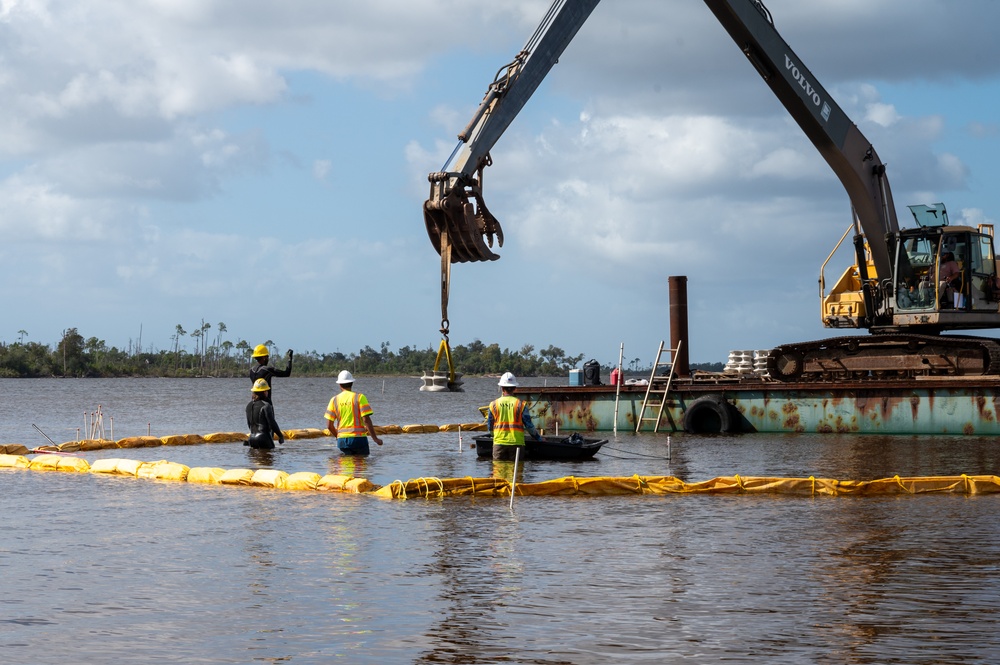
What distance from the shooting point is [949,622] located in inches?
337

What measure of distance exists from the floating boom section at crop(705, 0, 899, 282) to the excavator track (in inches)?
70.7

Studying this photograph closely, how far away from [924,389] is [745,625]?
19.9 metres

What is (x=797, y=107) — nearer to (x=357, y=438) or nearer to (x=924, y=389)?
(x=924, y=389)

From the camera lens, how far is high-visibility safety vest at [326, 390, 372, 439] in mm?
19938

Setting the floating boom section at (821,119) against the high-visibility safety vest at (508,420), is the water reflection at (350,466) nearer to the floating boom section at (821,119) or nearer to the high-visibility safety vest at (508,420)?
the high-visibility safety vest at (508,420)

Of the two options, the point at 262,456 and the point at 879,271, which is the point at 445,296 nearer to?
the point at 262,456

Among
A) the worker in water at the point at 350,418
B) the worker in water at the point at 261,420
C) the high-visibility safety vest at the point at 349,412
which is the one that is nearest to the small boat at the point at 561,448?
the worker in water at the point at 350,418

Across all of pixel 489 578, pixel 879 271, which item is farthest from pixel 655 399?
pixel 489 578

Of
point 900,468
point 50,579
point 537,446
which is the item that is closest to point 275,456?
point 537,446

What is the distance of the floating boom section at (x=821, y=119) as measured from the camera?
88.1ft

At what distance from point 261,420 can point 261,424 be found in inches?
5.0

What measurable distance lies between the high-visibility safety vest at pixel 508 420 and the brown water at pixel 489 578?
361cm

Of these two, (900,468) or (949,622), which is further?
(900,468)

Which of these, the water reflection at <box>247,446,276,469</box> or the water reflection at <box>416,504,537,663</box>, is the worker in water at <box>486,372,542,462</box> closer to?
the water reflection at <box>247,446,276,469</box>
